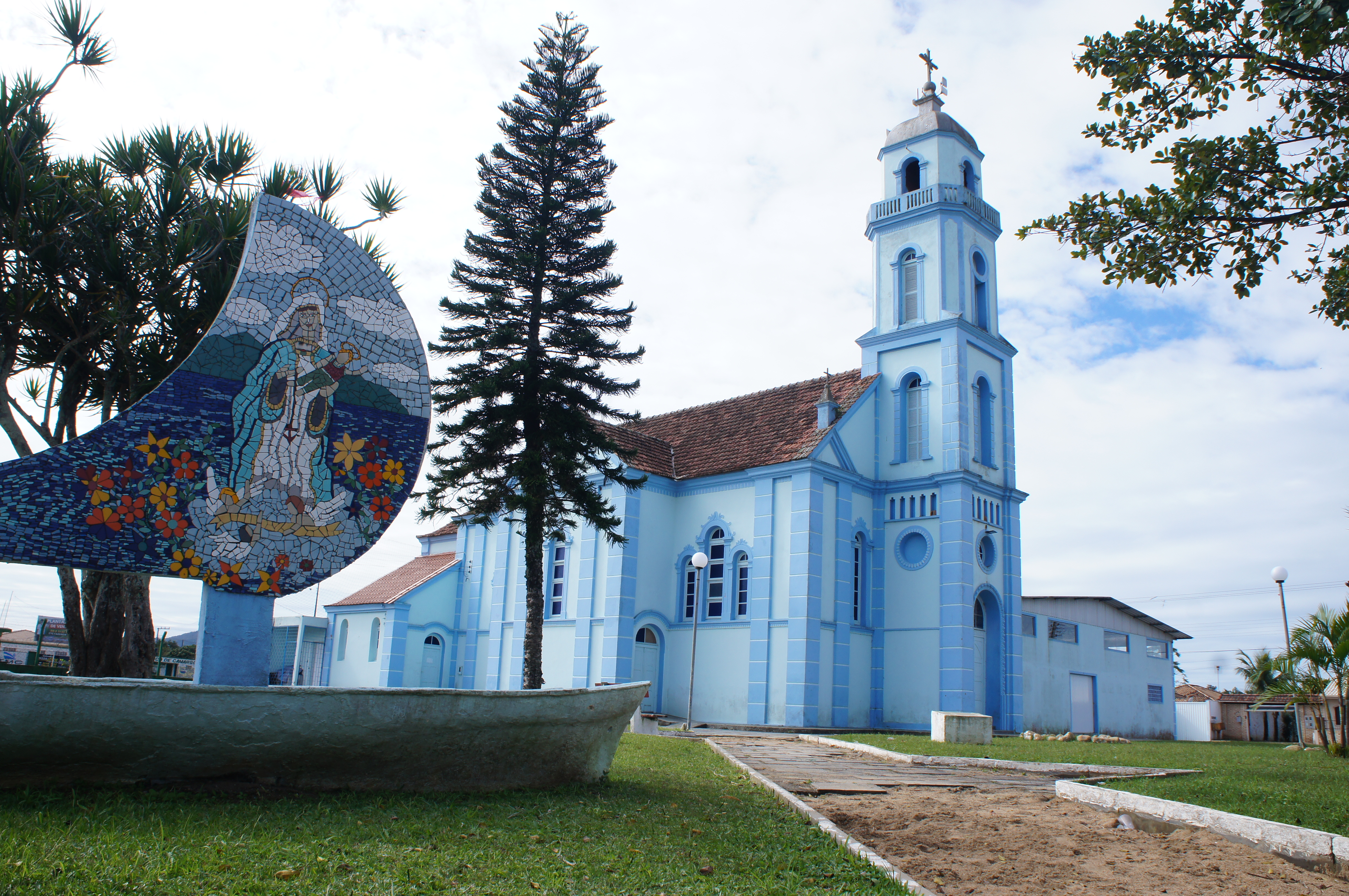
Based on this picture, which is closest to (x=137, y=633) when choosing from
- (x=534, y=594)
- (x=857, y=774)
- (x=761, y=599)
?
(x=534, y=594)

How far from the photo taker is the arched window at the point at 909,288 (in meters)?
26.3

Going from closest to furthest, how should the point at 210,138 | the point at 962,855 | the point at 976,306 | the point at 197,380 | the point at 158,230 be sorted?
the point at 962,855
the point at 197,380
the point at 158,230
the point at 210,138
the point at 976,306

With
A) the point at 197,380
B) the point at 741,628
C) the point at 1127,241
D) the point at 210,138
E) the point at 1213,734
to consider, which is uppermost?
the point at 210,138

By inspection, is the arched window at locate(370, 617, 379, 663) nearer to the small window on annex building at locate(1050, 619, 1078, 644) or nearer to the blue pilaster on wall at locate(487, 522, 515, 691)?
the blue pilaster on wall at locate(487, 522, 515, 691)

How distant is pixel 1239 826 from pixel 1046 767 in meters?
5.38

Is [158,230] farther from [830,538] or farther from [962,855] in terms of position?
[830,538]

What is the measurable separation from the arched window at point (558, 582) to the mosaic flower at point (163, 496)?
19.4 meters

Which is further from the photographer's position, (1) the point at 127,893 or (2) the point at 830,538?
(2) the point at 830,538

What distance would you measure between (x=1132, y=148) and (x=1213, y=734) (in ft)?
117

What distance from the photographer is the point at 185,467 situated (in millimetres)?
7277

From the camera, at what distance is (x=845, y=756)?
1397 cm

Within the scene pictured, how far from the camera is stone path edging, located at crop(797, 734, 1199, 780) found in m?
A: 11.1

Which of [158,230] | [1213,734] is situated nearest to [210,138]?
[158,230]

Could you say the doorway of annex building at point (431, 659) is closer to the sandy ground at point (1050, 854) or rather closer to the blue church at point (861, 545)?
the blue church at point (861, 545)
